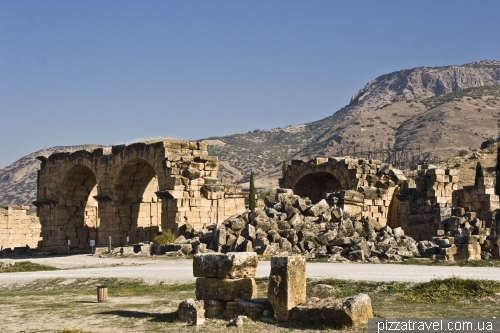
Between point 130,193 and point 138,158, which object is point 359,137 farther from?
point 138,158

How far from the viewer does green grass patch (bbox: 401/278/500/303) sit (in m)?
11.6

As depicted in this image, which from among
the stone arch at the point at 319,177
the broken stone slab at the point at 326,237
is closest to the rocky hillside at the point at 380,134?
the stone arch at the point at 319,177

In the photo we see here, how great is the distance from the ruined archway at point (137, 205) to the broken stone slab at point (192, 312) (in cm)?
1933

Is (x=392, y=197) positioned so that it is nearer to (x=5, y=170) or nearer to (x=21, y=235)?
(x=21, y=235)

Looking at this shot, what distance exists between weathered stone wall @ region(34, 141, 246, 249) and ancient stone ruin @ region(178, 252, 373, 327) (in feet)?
50.1

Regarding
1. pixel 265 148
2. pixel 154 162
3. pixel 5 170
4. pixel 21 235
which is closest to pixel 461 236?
pixel 154 162

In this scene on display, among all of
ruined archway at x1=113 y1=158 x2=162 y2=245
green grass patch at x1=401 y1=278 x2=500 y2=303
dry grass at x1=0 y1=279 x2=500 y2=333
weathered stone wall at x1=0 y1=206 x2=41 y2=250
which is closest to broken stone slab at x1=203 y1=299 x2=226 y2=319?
dry grass at x1=0 y1=279 x2=500 y2=333

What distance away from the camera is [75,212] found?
1351 inches

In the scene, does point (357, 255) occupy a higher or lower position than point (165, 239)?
lower

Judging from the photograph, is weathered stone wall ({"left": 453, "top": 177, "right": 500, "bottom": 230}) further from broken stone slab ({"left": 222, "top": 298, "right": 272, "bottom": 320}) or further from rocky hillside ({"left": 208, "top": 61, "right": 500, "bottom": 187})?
rocky hillside ({"left": 208, "top": 61, "right": 500, "bottom": 187})

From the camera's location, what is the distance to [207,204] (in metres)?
27.5

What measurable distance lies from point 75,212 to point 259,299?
81.1 feet

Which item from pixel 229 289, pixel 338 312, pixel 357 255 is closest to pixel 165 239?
pixel 357 255

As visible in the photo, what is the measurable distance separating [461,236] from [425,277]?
811 cm
